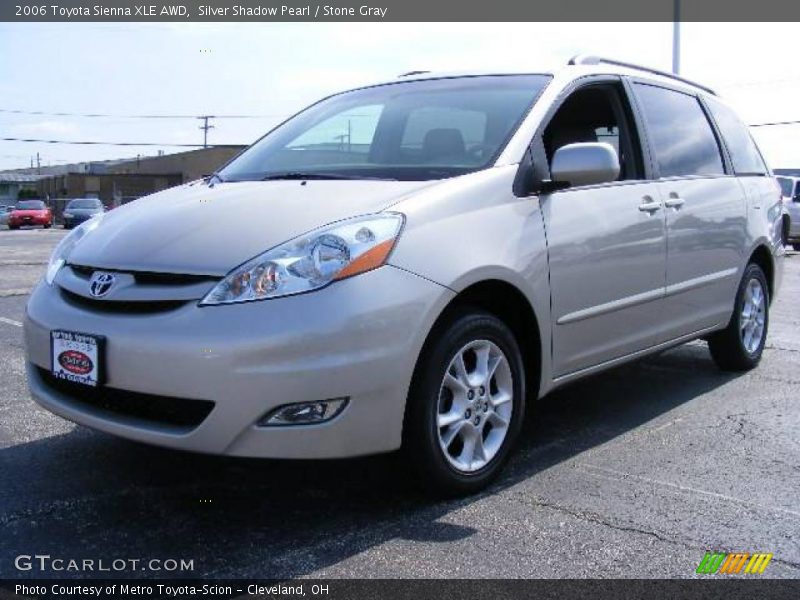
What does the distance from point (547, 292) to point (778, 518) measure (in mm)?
1202

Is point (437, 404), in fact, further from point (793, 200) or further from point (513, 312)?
point (793, 200)

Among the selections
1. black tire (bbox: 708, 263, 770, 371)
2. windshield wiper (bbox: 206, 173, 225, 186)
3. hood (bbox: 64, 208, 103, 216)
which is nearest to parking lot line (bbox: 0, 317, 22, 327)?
windshield wiper (bbox: 206, 173, 225, 186)

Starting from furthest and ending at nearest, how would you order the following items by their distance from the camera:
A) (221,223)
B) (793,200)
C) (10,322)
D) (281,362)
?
(793,200), (10,322), (221,223), (281,362)

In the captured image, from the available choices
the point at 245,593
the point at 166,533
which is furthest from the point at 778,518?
the point at 166,533

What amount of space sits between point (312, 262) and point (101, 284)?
79 centimetres

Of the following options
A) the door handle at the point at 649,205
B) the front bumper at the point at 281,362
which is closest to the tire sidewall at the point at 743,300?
the door handle at the point at 649,205

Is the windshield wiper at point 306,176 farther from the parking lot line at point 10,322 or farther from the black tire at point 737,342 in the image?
the parking lot line at point 10,322

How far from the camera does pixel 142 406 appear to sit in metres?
2.90

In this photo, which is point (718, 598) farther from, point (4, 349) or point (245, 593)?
point (4, 349)

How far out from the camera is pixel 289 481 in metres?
3.39

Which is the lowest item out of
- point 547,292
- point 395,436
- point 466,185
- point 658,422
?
point 658,422

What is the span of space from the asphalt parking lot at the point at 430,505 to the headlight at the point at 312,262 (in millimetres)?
806

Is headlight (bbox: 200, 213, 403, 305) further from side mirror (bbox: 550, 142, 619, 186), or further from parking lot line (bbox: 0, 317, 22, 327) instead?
parking lot line (bbox: 0, 317, 22, 327)

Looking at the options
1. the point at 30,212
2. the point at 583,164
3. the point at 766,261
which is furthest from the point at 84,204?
the point at 583,164
